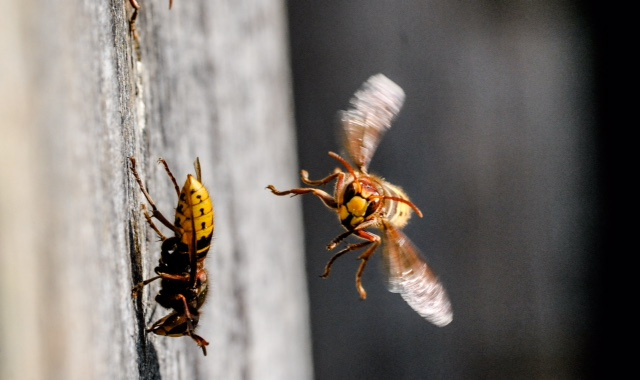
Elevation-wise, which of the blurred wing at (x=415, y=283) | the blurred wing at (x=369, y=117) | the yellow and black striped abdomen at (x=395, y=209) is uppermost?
the blurred wing at (x=369, y=117)

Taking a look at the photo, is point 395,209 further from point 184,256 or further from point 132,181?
point 132,181

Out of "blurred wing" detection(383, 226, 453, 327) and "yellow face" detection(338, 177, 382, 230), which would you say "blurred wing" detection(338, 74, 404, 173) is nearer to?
"yellow face" detection(338, 177, 382, 230)

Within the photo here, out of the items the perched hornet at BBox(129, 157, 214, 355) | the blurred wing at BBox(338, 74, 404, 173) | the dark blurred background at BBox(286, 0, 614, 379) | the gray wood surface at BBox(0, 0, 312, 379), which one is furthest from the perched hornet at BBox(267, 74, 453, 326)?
the perched hornet at BBox(129, 157, 214, 355)

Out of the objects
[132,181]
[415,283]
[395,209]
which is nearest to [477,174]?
[395,209]

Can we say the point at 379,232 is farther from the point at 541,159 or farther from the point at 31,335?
the point at 31,335

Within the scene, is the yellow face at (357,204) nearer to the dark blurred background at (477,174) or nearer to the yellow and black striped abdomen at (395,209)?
the yellow and black striped abdomen at (395,209)

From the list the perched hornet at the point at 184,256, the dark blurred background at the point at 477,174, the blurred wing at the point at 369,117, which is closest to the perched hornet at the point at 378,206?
the blurred wing at the point at 369,117

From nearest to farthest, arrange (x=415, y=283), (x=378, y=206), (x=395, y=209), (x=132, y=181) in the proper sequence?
(x=132, y=181) < (x=415, y=283) < (x=378, y=206) < (x=395, y=209)

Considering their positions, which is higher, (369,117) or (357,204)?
(369,117)
